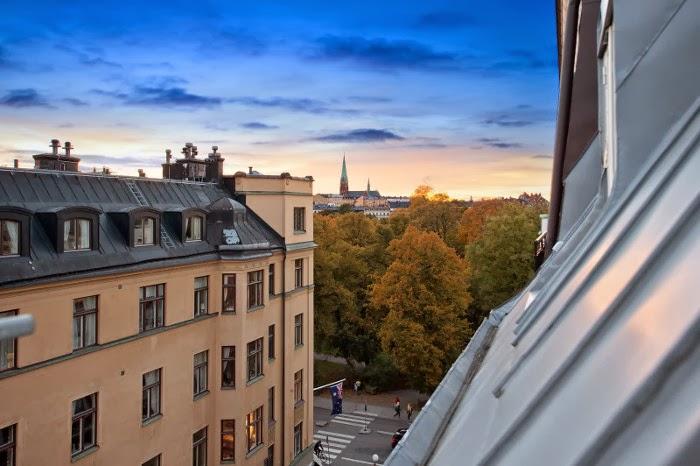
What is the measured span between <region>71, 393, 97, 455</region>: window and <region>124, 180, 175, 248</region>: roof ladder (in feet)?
16.8

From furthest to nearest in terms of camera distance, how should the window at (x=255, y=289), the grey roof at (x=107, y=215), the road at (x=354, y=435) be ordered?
the road at (x=354, y=435), the window at (x=255, y=289), the grey roof at (x=107, y=215)

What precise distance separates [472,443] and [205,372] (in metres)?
18.3

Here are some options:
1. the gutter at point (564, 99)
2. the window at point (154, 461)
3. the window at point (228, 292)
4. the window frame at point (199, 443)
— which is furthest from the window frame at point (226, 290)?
the gutter at point (564, 99)

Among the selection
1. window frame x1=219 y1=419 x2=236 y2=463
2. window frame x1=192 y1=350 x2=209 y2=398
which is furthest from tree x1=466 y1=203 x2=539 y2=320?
window frame x1=192 y1=350 x2=209 y2=398

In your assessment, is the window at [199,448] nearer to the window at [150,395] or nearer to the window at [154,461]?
the window at [154,461]

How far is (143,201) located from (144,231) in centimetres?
200

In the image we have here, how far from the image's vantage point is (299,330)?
25094 mm

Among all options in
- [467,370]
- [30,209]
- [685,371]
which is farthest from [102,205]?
[685,371]

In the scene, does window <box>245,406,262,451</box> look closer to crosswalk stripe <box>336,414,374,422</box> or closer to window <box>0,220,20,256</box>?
window <box>0,220,20,256</box>

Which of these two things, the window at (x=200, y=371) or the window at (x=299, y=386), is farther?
the window at (x=299, y=386)

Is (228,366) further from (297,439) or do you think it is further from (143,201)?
(297,439)

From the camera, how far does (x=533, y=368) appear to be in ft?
8.46

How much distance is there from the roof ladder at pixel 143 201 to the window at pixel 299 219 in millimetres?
6978

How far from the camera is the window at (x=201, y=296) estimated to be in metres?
19.3
